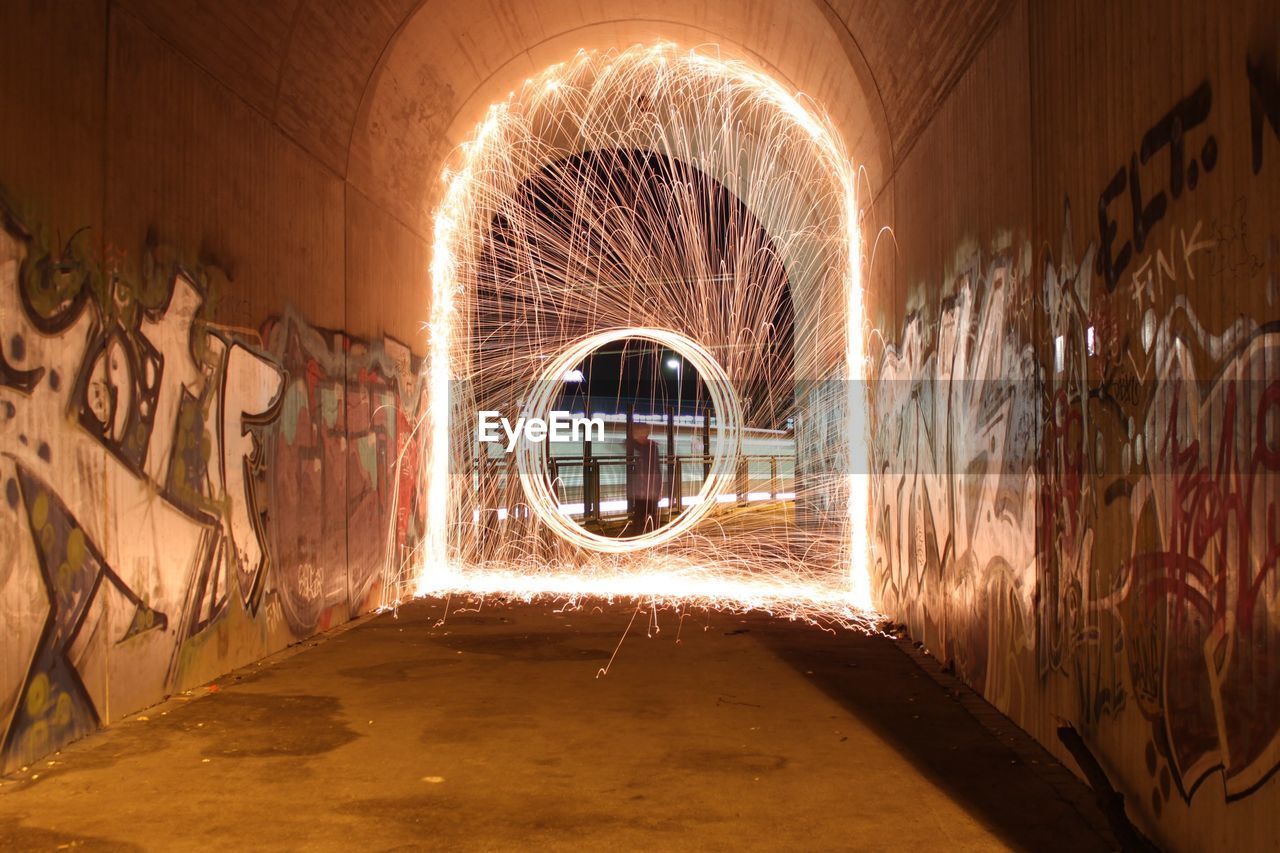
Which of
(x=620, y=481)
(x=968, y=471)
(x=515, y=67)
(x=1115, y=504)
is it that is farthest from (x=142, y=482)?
(x=620, y=481)

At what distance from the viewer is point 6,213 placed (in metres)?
4.09

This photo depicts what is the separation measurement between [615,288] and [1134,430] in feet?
22.7

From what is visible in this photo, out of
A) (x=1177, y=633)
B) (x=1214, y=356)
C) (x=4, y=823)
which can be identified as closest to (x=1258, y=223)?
Answer: (x=1214, y=356)

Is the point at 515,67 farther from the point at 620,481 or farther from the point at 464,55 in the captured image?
the point at 620,481

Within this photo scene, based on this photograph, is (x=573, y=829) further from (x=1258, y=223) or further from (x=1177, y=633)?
(x=1258, y=223)

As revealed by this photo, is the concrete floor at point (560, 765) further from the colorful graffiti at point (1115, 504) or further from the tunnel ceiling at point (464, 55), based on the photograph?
the tunnel ceiling at point (464, 55)

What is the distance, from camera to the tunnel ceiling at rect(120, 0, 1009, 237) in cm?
566

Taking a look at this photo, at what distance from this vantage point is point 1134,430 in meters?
3.37

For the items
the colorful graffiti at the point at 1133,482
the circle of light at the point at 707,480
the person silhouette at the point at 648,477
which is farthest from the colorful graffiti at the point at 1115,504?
the person silhouette at the point at 648,477

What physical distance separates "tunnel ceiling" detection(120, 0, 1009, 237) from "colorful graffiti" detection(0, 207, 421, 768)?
140 cm

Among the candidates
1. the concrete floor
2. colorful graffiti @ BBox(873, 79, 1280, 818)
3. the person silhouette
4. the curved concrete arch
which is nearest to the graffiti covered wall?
colorful graffiti @ BBox(873, 79, 1280, 818)

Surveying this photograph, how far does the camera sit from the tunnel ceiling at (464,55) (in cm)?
566

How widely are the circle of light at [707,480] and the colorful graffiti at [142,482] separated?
118 inches

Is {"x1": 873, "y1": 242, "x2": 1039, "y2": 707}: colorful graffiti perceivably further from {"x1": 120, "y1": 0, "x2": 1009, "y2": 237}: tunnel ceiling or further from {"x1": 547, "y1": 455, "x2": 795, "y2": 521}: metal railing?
{"x1": 547, "y1": 455, "x2": 795, "y2": 521}: metal railing
